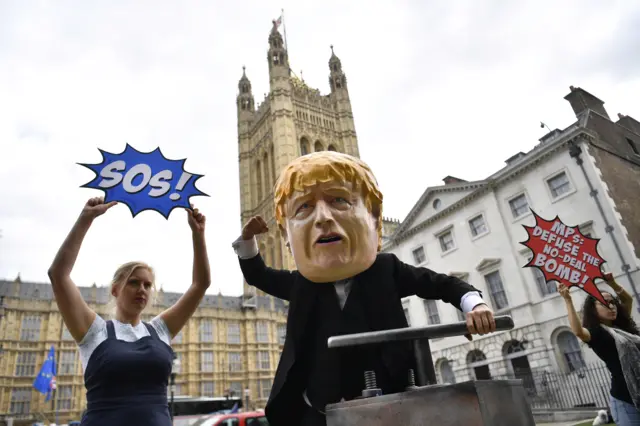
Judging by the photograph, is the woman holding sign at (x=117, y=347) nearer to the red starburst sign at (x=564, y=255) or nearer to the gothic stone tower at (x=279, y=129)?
the red starburst sign at (x=564, y=255)

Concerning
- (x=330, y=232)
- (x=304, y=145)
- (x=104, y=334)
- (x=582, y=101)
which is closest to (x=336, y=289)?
(x=330, y=232)

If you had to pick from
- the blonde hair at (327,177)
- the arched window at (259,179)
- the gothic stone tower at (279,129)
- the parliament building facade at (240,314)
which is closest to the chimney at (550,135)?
the blonde hair at (327,177)

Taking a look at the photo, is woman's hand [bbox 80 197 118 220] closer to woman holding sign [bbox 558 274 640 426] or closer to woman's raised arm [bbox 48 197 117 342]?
woman's raised arm [bbox 48 197 117 342]

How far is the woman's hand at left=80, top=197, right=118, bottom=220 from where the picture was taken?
8.16ft

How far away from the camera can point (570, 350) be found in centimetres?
1602

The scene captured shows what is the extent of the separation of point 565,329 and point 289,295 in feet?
56.3

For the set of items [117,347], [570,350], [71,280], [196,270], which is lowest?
[570,350]

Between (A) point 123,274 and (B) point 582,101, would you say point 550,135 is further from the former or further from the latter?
(A) point 123,274

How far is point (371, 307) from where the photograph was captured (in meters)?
2.36

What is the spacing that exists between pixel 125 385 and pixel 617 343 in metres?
4.09

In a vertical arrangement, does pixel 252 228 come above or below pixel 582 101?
below

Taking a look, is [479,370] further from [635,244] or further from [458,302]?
[458,302]

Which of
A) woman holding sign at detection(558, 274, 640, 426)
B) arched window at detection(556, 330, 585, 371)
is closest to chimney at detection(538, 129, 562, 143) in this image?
arched window at detection(556, 330, 585, 371)

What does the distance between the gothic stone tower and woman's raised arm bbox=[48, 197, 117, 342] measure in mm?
45933
